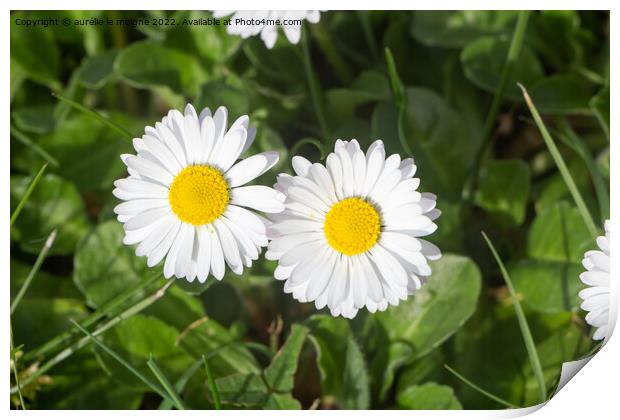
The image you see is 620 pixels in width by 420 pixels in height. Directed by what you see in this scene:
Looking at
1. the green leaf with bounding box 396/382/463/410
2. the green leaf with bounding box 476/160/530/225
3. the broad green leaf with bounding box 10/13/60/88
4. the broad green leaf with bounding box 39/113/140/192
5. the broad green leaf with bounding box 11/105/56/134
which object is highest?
the broad green leaf with bounding box 10/13/60/88

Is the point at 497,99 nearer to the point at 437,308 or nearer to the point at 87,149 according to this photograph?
the point at 437,308

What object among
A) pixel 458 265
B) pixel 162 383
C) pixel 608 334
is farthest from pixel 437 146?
pixel 162 383

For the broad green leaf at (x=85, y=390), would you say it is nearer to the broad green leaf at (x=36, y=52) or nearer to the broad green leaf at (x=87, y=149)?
the broad green leaf at (x=87, y=149)

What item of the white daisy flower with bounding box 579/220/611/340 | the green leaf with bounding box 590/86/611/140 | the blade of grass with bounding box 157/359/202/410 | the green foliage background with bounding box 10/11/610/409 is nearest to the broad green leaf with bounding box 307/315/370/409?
the green foliage background with bounding box 10/11/610/409

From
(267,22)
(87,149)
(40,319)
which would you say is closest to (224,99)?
(267,22)

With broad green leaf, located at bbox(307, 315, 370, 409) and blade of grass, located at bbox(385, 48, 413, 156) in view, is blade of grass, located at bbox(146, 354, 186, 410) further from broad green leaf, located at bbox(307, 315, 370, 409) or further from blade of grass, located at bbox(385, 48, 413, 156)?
blade of grass, located at bbox(385, 48, 413, 156)
